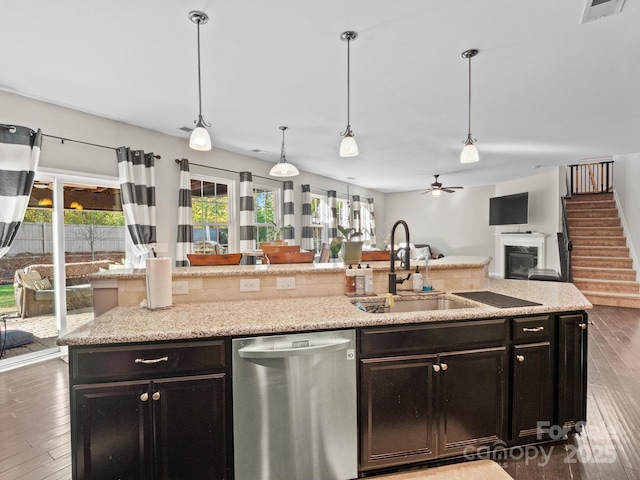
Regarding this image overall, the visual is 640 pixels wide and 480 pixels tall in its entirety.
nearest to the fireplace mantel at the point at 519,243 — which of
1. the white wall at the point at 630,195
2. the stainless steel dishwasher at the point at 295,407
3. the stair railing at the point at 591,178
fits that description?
the white wall at the point at 630,195

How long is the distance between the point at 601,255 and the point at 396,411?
684 centimetres

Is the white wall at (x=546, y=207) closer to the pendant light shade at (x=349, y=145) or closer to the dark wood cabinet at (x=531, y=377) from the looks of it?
the dark wood cabinet at (x=531, y=377)

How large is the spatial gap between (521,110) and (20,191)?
511cm

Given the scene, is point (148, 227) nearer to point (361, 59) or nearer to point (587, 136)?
point (361, 59)

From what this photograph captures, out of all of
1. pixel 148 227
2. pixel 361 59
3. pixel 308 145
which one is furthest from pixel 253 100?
pixel 148 227

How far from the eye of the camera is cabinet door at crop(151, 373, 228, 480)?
1.50 metres

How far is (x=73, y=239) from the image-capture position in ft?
12.3

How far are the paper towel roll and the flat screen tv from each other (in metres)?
7.54

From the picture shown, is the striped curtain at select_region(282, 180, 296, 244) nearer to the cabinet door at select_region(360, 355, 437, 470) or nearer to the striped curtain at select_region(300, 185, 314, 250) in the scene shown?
the striped curtain at select_region(300, 185, 314, 250)

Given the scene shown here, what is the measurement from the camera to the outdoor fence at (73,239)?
133 inches

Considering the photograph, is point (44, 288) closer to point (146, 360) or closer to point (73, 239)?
point (73, 239)

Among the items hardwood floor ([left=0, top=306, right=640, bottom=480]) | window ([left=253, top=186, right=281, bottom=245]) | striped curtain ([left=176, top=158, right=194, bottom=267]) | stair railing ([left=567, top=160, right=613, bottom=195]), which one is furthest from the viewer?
stair railing ([left=567, top=160, right=613, bottom=195])

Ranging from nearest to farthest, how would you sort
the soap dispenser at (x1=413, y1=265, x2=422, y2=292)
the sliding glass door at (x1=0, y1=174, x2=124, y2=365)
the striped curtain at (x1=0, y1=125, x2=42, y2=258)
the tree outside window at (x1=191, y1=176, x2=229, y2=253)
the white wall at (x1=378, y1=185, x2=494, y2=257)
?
the soap dispenser at (x1=413, y1=265, x2=422, y2=292) → the striped curtain at (x1=0, y1=125, x2=42, y2=258) → the sliding glass door at (x1=0, y1=174, x2=124, y2=365) → the tree outside window at (x1=191, y1=176, x2=229, y2=253) → the white wall at (x1=378, y1=185, x2=494, y2=257)

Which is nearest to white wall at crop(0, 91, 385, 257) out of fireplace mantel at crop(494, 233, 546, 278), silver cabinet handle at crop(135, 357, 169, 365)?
silver cabinet handle at crop(135, 357, 169, 365)
